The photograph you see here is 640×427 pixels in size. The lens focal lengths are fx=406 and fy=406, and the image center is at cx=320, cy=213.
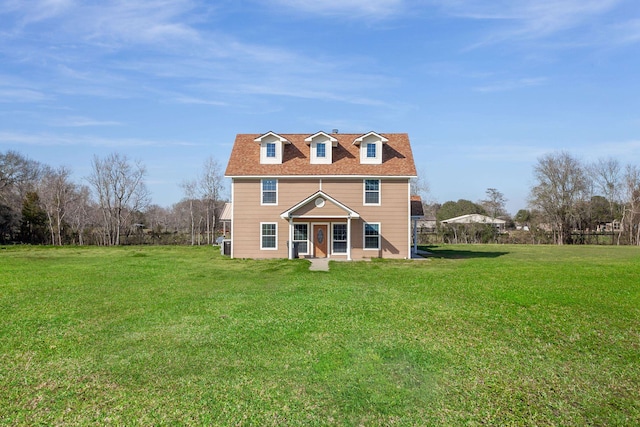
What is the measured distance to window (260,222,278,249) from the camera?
71.8 ft

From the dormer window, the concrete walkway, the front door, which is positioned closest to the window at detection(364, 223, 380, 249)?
the front door

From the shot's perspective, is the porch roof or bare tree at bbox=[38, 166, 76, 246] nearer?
the porch roof

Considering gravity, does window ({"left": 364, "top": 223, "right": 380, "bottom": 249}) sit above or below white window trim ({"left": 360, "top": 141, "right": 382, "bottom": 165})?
below

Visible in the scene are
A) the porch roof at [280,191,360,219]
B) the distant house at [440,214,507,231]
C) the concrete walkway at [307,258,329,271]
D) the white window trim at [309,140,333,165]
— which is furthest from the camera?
the distant house at [440,214,507,231]

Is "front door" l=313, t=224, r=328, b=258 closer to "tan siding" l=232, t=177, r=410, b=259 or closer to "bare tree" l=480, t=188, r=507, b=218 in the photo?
"tan siding" l=232, t=177, r=410, b=259

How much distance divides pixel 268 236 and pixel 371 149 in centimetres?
745

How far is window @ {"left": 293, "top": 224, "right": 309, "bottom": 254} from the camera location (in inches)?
856

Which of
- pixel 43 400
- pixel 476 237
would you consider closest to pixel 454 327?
pixel 43 400

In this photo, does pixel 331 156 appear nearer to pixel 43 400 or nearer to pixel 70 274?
pixel 70 274

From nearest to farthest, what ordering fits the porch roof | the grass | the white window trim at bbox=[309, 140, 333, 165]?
the grass, the porch roof, the white window trim at bbox=[309, 140, 333, 165]

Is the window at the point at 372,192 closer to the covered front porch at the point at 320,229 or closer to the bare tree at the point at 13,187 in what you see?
the covered front porch at the point at 320,229

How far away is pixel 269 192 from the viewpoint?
22.0 metres

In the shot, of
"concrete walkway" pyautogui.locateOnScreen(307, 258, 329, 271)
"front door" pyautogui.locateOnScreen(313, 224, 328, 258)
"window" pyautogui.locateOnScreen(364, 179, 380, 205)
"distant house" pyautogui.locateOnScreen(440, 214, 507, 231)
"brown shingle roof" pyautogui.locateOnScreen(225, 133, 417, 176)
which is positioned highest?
"brown shingle roof" pyautogui.locateOnScreen(225, 133, 417, 176)

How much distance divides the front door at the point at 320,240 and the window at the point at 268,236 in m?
2.15
